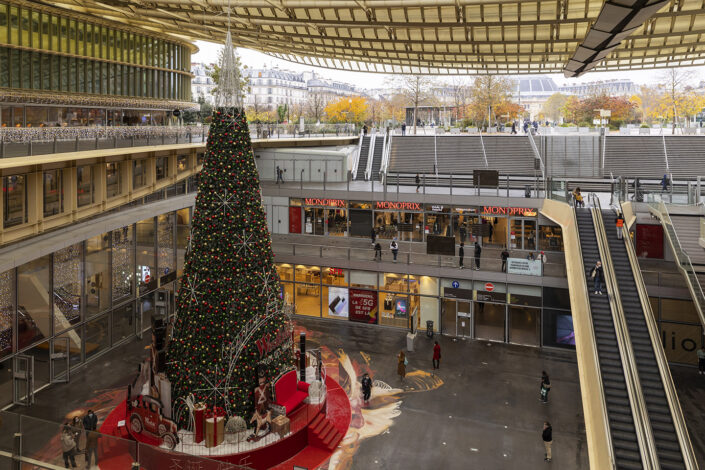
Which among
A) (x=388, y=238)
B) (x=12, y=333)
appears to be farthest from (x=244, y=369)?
(x=388, y=238)

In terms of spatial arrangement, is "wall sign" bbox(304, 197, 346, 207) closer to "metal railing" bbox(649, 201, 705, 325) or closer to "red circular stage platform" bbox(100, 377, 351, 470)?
"red circular stage platform" bbox(100, 377, 351, 470)

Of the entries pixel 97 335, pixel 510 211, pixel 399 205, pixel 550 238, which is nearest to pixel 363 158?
pixel 399 205

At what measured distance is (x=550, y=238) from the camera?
89.8 ft

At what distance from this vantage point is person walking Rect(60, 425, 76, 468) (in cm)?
748

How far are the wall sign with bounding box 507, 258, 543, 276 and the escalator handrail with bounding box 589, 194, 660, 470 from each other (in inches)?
164

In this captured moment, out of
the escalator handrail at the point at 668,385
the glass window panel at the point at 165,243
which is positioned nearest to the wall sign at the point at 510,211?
the escalator handrail at the point at 668,385

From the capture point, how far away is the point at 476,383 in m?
20.4

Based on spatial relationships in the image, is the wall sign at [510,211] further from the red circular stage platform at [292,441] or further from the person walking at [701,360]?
the red circular stage platform at [292,441]

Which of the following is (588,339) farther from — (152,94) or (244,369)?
(152,94)

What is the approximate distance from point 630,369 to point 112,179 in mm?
18768

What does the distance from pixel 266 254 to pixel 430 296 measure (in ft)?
42.1

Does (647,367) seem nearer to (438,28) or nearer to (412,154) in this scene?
(438,28)

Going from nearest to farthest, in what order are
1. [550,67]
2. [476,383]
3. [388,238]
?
[476,383] → [388,238] → [550,67]

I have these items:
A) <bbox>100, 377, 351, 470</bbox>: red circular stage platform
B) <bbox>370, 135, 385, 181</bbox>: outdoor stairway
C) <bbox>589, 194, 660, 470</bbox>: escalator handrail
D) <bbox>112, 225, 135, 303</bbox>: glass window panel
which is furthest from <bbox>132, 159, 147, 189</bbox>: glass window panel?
<bbox>589, 194, 660, 470</bbox>: escalator handrail
